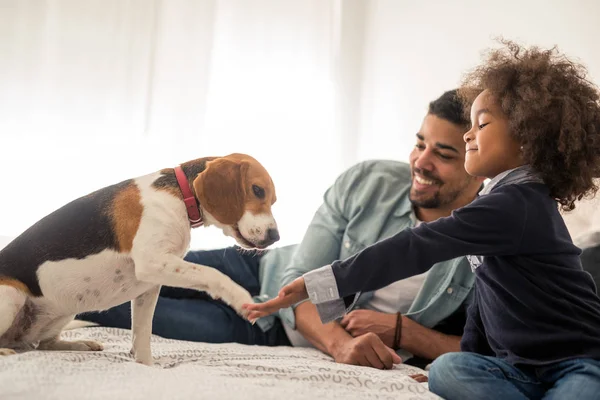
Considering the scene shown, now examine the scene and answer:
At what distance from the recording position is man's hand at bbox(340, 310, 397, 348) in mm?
1946

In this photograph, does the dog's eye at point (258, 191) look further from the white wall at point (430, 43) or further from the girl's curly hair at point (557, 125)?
the white wall at point (430, 43)

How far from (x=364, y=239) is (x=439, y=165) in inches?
13.8

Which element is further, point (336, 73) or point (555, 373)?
point (336, 73)

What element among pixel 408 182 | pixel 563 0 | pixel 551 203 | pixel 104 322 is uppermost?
pixel 563 0

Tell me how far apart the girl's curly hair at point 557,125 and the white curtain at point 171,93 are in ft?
6.39

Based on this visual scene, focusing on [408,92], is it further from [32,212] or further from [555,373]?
[555,373]

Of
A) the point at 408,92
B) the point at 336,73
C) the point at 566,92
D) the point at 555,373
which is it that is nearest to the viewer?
the point at 555,373

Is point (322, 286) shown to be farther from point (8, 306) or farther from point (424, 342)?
point (424, 342)

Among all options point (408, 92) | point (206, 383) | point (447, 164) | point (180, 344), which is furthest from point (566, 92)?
point (408, 92)

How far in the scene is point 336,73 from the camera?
3.62 meters

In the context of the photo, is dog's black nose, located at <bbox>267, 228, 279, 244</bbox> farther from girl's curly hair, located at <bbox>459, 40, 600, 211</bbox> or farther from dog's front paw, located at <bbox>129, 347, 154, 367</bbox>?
girl's curly hair, located at <bbox>459, 40, 600, 211</bbox>

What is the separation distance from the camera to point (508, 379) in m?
1.28

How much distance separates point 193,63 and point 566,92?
7.03ft

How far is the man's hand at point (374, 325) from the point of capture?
6.39 feet
